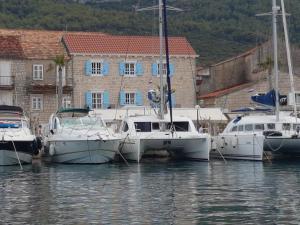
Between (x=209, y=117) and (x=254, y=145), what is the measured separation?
478 inches

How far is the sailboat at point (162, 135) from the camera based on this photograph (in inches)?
1736

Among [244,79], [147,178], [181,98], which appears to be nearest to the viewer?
[147,178]

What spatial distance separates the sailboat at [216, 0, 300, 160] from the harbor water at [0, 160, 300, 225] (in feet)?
7.23

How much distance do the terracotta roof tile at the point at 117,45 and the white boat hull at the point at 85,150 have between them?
19244mm

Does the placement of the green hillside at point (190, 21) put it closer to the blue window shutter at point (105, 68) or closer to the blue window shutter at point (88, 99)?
the blue window shutter at point (105, 68)

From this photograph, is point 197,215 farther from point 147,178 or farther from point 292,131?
point 292,131

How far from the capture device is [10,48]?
205 ft

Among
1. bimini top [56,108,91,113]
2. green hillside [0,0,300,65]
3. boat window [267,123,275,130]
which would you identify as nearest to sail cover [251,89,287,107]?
boat window [267,123,275,130]

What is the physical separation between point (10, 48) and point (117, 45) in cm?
819

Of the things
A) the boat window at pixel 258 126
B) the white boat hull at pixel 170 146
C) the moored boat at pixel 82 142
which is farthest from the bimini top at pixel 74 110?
the boat window at pixel 258 126

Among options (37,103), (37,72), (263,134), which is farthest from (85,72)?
(263,134)

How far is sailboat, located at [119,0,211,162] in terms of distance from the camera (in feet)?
145

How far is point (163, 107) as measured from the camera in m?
46.4

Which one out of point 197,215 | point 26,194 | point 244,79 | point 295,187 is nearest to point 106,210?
point 197,215
